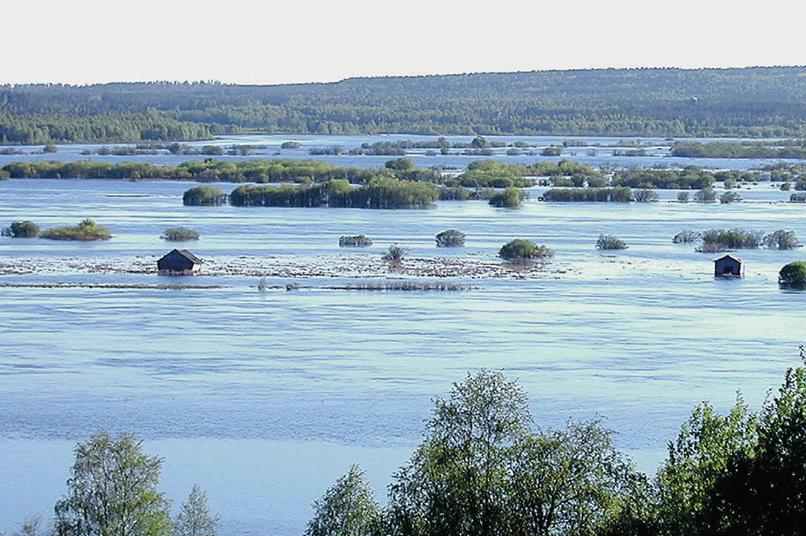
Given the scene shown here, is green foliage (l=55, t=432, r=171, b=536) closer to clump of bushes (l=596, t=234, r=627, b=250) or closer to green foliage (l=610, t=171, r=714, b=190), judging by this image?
clump of bushes (l=596, t=234, r=627, b=250)

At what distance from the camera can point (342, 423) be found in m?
16.9

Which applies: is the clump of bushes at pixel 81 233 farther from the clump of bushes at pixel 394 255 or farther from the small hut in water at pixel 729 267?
the small hut in water at pixel 729 267

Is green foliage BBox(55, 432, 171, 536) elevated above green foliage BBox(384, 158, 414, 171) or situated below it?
above

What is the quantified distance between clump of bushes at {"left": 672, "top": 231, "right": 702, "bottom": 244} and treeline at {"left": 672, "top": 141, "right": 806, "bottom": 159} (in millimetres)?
42682

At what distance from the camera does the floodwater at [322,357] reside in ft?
51.3

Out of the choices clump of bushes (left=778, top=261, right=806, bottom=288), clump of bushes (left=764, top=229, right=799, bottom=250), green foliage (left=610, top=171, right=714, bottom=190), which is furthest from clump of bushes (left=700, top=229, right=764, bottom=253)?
green foliage (left=610, top=171, right=714, bottom=190)

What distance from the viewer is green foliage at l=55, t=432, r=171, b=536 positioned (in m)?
11.1

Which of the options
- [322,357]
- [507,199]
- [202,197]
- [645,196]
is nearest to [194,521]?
[322,357]

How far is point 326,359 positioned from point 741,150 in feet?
210

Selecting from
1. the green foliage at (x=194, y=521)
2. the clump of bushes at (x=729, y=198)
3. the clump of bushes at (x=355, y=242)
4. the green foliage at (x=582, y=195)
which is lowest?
the green foliage at (x=582, y=195)

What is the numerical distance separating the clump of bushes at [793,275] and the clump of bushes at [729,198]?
19280mm

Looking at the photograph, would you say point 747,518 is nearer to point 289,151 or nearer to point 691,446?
point 691,446

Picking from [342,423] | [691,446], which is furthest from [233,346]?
[691,446]

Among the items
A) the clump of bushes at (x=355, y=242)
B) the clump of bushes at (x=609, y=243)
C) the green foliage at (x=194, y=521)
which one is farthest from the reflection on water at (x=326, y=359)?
the green foliage at (x=194, y=521)
